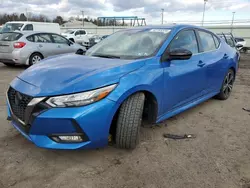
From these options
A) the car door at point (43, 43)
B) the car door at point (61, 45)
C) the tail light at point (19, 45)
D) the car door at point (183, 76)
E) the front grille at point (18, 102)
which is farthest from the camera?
the car door at point (61, 45)

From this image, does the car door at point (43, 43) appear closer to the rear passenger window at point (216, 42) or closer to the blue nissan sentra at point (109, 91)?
the blue nissan sentra at point (109, 91)

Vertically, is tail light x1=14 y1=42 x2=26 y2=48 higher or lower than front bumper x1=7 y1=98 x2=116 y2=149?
higher

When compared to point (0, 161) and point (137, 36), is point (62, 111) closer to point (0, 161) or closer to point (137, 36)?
point (0, 161)

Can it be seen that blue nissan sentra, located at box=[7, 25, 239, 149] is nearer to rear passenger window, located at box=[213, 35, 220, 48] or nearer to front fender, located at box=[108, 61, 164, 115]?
front fender, located at box=[108, 61, 164, 115]

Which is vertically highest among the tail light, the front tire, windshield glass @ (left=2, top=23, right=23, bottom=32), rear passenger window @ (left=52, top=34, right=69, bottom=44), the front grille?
windshield glass @ (left=2, top=23, right=23, bottom=32)

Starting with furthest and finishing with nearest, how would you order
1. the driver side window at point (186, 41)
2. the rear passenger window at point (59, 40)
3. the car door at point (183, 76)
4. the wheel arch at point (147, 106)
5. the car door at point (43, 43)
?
1. the rear passenger window at point (59, 40)
2. the car door at point (43, 43)
3. the driver side window at point (186, 41)
4. the car door at point (183, 76)
5. the wheel arch at point (147, 106)

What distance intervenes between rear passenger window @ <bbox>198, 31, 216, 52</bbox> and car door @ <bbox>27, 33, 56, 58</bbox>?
6.52 meters

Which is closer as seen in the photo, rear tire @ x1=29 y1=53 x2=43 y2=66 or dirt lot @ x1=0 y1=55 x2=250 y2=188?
dirt lot @ x1=0 y1=55 x2=250 y2=188

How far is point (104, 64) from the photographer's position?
9.14ft

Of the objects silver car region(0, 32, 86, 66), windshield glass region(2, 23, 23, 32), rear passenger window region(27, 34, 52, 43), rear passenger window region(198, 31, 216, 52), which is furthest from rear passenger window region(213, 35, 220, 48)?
windshield glass region(2, 23, 23, 32)

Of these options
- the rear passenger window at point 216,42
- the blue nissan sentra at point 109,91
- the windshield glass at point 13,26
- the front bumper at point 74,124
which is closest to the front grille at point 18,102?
the blue nissan sentra at point 109,91

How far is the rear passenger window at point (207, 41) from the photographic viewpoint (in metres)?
4.14

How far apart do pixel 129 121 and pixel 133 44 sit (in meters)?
1.32

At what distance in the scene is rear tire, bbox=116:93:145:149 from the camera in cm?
260
